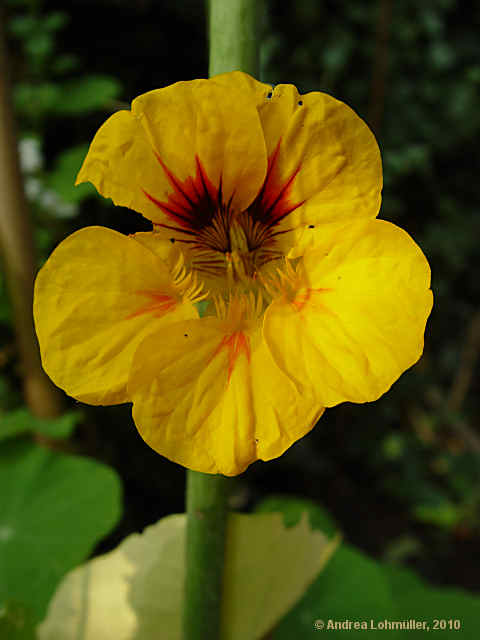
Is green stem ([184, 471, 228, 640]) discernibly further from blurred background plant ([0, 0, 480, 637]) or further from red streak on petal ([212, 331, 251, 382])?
blurred background plant ([0, 0, 480, 637])

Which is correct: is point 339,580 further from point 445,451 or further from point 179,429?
point 445,451

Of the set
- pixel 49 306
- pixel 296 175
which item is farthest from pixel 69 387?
pixel 296 175

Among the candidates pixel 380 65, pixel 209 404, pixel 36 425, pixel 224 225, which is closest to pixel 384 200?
pixel 380 65

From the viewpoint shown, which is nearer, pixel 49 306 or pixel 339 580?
pixel 49 306

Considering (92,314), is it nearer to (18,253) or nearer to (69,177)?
(18,253)

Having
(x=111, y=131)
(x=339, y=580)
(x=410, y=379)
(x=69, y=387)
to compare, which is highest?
(x=111, y=131)
